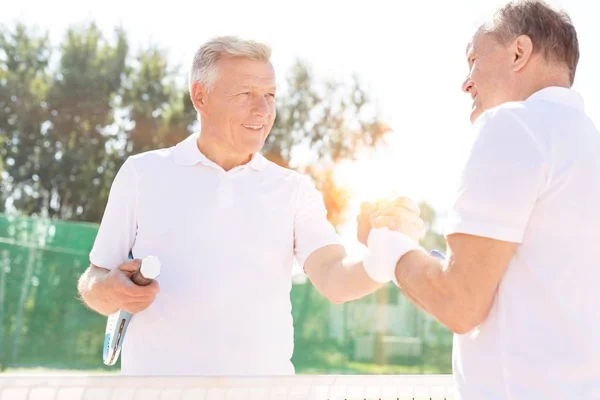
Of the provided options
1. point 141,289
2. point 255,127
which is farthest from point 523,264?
point 255,127

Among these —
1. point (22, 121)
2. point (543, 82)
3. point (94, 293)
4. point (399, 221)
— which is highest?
point (22, 121)

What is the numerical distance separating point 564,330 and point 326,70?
2670 cm

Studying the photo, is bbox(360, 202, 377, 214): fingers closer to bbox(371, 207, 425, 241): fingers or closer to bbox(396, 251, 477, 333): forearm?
bbox(371, 207, 425, 241): fingers

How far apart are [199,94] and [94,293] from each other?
107cm

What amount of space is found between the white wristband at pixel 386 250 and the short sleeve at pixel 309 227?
1.33 m

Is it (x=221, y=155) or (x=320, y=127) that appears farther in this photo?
(x=320, y=127)

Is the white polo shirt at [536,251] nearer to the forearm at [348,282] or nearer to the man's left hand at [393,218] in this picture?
the man's left hand at [393,218]

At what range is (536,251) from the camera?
6.73 feet

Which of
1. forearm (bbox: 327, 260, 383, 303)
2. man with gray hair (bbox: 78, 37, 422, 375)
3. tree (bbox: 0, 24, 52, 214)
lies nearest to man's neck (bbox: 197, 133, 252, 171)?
man with gray hair (bbox: 78, 37, 422, 375)

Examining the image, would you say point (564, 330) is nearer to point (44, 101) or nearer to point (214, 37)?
point (214, 37)

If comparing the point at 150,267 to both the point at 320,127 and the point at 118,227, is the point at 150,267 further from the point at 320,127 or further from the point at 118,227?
the point at 320,127

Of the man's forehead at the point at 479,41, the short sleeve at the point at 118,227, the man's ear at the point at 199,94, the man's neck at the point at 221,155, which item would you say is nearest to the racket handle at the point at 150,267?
the short sleeve at the point at 118,227

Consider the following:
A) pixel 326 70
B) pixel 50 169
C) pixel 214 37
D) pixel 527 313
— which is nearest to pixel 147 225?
pixel 214 37

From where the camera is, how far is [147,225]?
12.3 feet
